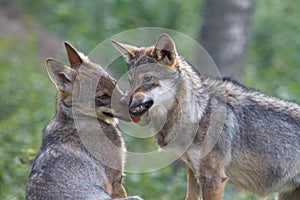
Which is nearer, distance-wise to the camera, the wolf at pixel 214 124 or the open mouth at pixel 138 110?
the open mouth at pixel 138 110

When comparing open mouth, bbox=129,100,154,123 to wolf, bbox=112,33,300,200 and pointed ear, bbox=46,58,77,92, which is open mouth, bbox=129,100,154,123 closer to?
wolf, bbox=112,33,300,200

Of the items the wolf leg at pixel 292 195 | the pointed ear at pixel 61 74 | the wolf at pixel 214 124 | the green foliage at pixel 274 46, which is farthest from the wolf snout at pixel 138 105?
the green foliage at pixel 274 46

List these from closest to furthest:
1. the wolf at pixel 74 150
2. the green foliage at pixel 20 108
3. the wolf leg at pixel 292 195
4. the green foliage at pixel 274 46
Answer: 1. the wolf at pixel 74 150
2. the wolf leg at pixel 292 195
3. the green foliage at pixel 20 108
4. the green foliage at pixel 274 46

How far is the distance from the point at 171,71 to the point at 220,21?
4541 mm

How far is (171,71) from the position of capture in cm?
977

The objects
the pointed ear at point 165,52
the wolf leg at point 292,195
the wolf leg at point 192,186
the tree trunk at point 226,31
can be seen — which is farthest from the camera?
the tree trunk at point 226,31

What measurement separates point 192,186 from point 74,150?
158 cm

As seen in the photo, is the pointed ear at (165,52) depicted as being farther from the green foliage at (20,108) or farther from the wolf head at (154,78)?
the green foliage at (20,108)

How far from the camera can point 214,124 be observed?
998cm

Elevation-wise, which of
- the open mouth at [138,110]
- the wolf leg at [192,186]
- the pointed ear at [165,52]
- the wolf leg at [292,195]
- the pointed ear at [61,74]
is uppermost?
the pointed ear at [165,52]

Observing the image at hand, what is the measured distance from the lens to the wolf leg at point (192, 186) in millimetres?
10277

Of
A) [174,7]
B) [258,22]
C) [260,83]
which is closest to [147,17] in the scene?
[174,7]

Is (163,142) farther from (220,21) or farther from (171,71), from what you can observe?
(220,21)

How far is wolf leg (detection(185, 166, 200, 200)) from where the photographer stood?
1028 centimetres
